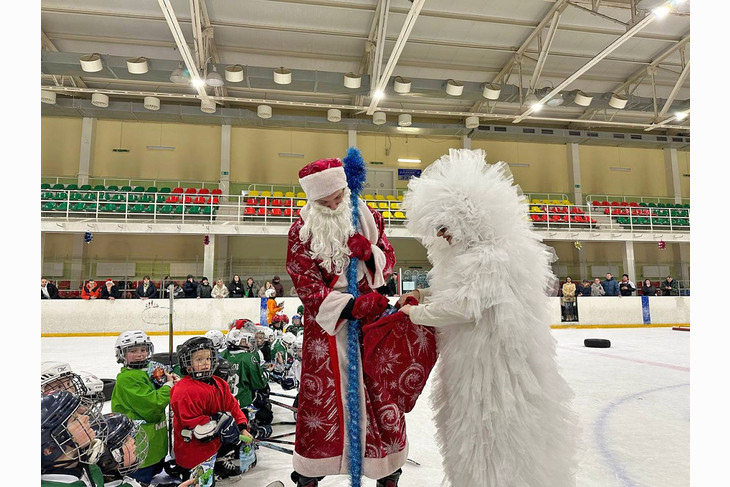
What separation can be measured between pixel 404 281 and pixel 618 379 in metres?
6.49

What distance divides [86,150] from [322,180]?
16.0 m

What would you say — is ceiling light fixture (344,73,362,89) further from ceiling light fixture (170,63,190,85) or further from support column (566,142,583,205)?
support column (566,142,583,205)

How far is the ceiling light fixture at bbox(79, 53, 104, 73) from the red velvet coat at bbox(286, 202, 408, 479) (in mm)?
11664

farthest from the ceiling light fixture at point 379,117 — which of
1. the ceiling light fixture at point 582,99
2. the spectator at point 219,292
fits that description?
the spectator at point 219,292

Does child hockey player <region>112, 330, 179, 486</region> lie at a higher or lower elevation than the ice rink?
higher

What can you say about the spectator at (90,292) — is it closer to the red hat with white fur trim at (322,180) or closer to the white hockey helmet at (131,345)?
the white hockey helmet at (131,345)

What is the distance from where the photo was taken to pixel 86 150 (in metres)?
14.2

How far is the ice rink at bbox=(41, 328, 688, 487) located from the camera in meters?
2.16

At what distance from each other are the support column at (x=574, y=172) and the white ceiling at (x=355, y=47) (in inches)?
110

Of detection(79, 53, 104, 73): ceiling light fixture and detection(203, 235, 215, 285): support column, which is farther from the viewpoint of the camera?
detection(203, 235, 215, 285): support column

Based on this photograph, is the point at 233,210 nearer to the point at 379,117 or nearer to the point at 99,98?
the point at 99,98

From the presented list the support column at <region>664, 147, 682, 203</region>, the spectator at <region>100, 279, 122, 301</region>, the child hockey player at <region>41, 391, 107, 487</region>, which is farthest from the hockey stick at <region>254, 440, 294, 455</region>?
the support column at <region>664, 147, 682, 203</region>

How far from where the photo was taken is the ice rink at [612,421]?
7.09ft
